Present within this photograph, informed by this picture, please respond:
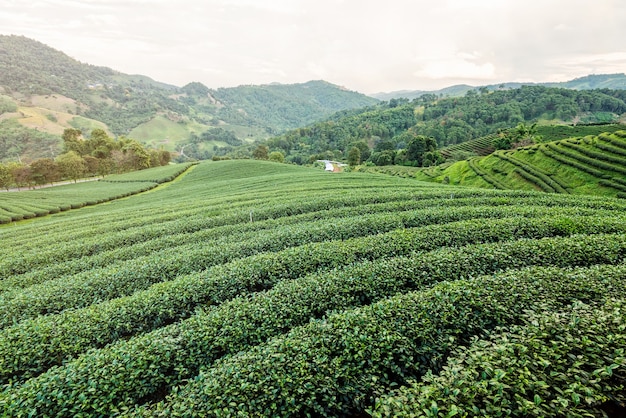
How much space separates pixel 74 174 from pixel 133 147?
18.5 meters

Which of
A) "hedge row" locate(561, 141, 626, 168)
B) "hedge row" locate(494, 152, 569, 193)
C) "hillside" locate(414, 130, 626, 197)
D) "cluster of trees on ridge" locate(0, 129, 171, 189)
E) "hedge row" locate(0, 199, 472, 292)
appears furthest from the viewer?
"cluster of trees on ridge" locate(0, 129, 171, 189)

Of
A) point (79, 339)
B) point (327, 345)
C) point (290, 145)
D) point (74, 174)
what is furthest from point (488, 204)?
point (290, 145)

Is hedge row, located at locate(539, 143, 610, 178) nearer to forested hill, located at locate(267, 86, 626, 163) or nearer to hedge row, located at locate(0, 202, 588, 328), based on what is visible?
hedge row, located at locate(0, 202, 588, 328)

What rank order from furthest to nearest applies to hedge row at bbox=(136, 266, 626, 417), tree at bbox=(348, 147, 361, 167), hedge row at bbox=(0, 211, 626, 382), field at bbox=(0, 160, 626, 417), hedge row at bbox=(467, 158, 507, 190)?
tree at bbox=(348, 147, 361, 167) < hedge row at bbox=(467, 158, 507, 190) < hedge row at bbox=(0, 211, 626, 382) < hedge row at bbox=(136, 266, 626, 417) < field at bbox=(0, 160, 626, 417)

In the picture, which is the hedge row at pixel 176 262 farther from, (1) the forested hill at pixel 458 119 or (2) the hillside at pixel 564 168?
(1) the forested hill at pixel 458 119

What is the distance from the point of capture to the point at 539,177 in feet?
125

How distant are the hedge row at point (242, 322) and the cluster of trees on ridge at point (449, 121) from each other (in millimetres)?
87090

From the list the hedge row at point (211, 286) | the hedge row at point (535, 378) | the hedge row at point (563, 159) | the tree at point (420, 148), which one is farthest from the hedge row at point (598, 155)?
the tree at point (420, 148)

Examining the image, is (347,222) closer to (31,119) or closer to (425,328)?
(425,328)

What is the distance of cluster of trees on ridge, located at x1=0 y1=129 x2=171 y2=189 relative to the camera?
49884mm

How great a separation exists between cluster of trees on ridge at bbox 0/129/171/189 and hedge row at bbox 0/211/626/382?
61.9 m

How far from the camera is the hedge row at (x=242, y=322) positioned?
495 cm

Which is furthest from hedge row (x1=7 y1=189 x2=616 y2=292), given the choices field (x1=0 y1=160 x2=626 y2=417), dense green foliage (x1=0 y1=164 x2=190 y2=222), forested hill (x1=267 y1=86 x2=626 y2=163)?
forested hill (x1=267 y1=86 x2=626 y2=163)

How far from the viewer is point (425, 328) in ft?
18.5
